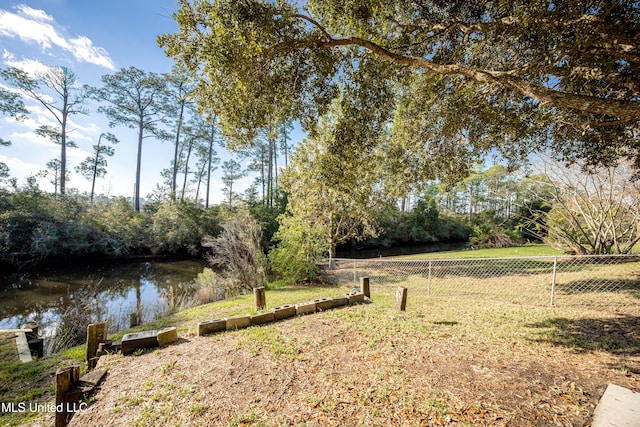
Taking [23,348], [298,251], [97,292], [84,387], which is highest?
[298,251]

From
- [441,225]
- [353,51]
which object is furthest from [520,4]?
[441,225]

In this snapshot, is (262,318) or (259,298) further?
(259,298)

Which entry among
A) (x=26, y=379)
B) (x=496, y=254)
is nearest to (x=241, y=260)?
(x=26, y=379)

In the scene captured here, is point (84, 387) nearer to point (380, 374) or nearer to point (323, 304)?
point (380, 374)

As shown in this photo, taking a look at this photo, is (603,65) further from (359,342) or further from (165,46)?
(165,46)

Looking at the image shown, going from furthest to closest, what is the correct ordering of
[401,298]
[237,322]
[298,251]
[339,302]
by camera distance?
1. [298,251]
2. [339,302]
3. [401,298]
4. [237,322]

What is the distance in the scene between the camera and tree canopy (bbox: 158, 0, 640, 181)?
3088mm

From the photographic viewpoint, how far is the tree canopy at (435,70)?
122 inches

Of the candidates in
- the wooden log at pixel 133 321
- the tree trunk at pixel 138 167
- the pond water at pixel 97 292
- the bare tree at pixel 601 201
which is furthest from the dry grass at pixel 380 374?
the tree trunk at pixel 138 167

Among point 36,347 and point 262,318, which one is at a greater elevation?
point 262,318

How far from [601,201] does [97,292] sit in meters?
21.7

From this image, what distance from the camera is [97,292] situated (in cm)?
1071

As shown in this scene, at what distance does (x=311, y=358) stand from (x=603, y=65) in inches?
230

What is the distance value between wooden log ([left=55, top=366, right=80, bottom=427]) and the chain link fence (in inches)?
292
